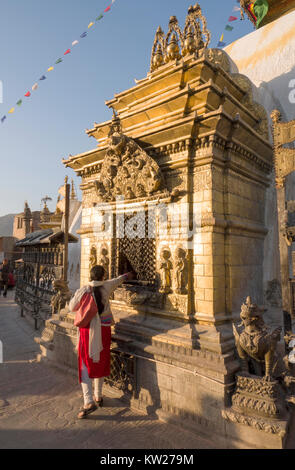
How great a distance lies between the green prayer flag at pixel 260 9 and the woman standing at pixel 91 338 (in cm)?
1414

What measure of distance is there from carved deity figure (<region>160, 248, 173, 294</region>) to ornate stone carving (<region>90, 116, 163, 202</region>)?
145 cm

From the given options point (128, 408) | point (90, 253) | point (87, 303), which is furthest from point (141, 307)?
point (90, 253)

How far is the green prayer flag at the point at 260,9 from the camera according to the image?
38.4 feet

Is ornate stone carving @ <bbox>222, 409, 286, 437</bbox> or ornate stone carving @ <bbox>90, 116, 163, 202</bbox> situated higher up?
ornate stone carving @ <bbox>90, 116, 163, 202</bbox>

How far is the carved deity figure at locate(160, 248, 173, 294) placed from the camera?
17.6 feet

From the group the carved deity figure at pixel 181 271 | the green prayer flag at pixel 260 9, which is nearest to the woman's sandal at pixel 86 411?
the carved deity figure at pixel 181 271

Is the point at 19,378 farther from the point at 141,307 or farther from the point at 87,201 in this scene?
the point at 87,201

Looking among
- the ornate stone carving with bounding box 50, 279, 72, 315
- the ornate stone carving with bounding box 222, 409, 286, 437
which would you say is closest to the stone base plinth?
the ornate stone carving with bounding box 222, 409, 286, 437

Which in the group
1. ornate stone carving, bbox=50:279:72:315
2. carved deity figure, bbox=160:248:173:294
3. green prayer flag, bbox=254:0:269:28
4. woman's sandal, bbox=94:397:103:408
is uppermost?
green prayer flag, bbox=254:0:269:28

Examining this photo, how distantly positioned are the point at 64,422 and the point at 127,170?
5.14 m

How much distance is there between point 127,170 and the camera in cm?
615

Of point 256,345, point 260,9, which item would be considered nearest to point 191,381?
point 256,345

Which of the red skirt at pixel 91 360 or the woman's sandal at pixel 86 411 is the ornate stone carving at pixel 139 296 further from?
the woman's sandal at pixel 86 411

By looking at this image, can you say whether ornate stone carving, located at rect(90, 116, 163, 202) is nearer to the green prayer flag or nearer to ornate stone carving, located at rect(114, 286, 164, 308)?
ornate stone carving, located at rect(114, 286, 164, 308)
